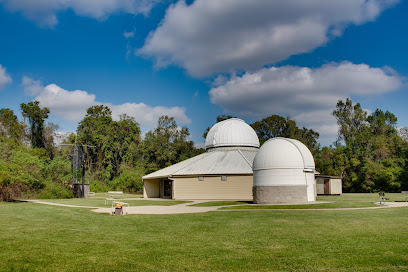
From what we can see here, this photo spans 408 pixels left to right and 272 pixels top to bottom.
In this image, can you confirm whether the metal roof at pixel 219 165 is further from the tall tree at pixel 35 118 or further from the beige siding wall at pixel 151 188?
the tall tree at pixel 35 118

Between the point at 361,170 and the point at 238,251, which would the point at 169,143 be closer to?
the point at 361,170

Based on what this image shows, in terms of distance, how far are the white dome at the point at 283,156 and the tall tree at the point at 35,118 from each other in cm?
3754

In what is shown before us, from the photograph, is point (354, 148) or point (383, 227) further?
point (354, 148)

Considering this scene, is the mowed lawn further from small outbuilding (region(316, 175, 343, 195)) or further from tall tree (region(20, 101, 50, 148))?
tall tree (region(20, 101, 50, 148))

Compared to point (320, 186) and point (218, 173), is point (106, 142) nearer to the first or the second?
point (218, 173)

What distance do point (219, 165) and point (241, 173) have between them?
2.95 meters

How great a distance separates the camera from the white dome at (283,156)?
20.8m

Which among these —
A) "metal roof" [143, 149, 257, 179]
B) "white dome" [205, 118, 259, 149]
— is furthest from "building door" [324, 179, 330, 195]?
"metal roof" [143, 149, 257, 179]

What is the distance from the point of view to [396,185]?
130ft

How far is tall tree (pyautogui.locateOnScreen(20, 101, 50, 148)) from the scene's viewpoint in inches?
1890

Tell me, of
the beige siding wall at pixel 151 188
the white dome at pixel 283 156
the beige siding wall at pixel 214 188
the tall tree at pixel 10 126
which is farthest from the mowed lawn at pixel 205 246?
the tall tree at pixel 10 126

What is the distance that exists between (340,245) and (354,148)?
144ft

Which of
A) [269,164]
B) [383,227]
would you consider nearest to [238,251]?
[383,227]

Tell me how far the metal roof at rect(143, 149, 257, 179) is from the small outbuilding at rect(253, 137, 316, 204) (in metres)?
6.98
